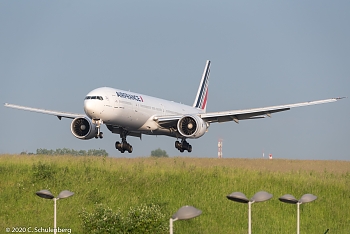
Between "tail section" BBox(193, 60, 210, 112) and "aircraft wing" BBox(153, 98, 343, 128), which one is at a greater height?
"tail section" BBox(193, 60, 210, 112)

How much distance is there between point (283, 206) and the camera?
141 feet

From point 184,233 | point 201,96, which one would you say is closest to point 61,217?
point 184,233

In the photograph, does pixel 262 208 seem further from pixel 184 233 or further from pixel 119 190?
pixel 119 190

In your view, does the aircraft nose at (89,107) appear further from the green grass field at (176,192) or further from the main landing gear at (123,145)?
the main landing gear at (123,145)

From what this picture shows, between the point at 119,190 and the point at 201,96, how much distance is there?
113 feet

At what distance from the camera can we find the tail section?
76.6m

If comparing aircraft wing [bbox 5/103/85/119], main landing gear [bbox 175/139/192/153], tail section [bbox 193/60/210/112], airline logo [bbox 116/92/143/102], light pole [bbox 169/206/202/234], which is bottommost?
light pole [bbox 169/206/202/234]

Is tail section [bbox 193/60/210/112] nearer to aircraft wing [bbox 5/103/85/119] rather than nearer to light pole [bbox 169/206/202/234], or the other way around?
aircraft wing [bbox 5/103/85/119]

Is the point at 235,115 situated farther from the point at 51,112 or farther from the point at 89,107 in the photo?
the point at 51,112

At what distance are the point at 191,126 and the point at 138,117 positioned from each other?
4055mm

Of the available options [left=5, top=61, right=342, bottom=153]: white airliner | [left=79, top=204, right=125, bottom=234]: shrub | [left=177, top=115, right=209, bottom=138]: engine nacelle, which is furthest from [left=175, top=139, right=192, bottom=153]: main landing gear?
[left=79, top=204, right=125, bottom=234]: shrub

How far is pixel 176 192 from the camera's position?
4434 cm

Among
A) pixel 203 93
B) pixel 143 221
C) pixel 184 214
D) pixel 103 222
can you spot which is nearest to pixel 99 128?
pixel 103 222

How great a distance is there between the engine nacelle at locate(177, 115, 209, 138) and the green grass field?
7.21 meters
